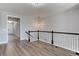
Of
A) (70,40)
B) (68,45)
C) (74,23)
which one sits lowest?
(68,45)

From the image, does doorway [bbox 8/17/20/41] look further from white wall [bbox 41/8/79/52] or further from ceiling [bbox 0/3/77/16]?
white wall [bbox 41/8/79/52]

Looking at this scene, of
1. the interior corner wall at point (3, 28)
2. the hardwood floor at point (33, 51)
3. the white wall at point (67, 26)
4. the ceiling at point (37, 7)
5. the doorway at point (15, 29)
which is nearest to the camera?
the hardwood floor at point (33, 51)

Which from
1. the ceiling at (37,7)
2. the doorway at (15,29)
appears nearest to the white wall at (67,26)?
the ceiling at (37,7)

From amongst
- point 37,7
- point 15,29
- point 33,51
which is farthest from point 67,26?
point 15,29

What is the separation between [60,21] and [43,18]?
2.08 meters

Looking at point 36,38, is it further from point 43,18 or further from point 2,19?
point 2,19

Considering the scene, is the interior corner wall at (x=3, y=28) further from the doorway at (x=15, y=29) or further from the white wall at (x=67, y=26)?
the white wall at (x=67, y=26)

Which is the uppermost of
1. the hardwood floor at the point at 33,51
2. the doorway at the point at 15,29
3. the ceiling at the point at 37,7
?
the ceiling at the point at 37,7

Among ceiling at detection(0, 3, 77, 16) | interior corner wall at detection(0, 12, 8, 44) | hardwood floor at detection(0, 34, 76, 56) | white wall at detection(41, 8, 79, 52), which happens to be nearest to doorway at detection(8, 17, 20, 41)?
interior corner wall at detection(0, 12, 8, 44)

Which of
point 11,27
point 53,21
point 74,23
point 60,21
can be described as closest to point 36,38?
point 53,21

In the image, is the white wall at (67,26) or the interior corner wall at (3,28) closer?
the white wall at (67,26)

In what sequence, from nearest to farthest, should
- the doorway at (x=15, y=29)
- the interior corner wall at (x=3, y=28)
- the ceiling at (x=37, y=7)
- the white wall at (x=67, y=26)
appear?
the ceiling at (x=37, y=7) → the white wall at (x=67, y=26) → the interior corner wall at (x=3, y=28) → the doorway at (x=15, y=29)

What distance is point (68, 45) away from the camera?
14.5ft

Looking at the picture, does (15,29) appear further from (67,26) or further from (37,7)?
(67,26)
